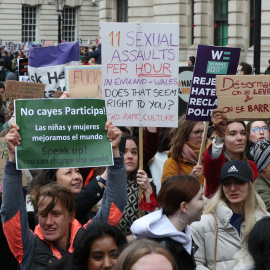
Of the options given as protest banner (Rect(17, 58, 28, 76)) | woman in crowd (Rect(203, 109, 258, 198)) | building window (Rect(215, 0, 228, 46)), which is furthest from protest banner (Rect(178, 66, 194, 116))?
building window (Rect(215, 0, 228, 46))

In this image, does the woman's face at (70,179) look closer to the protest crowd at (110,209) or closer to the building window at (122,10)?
the protest crowd at (110,209)

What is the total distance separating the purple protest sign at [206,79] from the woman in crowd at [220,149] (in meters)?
0.37

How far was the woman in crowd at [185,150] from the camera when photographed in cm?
662

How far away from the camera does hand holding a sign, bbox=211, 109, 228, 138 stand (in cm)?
611

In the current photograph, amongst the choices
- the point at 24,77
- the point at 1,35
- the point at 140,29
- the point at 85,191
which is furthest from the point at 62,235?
the point at 1,35

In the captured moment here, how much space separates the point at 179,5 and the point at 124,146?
81.4ft

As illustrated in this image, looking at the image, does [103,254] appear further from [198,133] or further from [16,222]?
[198,133]

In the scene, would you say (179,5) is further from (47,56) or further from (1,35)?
(1,35)

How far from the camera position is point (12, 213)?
14.8ft

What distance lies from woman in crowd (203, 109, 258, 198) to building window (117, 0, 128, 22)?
29056 mm

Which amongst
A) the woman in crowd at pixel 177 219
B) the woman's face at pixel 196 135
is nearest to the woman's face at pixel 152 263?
the woman in crowd at pixel 177 219

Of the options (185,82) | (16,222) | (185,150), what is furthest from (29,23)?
(16,222)

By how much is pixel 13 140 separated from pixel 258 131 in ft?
12.1

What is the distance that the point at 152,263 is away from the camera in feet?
10.6
